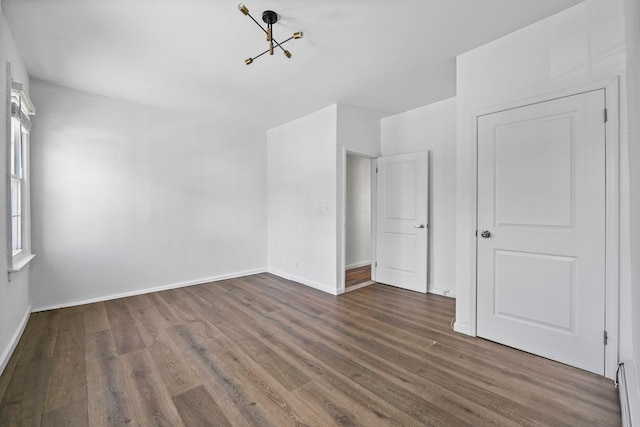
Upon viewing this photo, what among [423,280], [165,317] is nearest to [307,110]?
[423,280]

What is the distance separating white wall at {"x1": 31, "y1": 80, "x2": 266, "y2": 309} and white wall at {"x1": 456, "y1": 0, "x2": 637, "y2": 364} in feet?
11.6

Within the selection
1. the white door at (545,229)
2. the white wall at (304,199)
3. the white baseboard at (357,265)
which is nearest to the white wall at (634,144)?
the white door at (545,229)

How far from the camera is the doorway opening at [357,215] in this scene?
5616 millimetres

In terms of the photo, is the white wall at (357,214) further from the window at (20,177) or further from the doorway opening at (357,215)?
the window at (20,177)

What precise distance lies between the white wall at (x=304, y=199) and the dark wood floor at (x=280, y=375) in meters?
1.09

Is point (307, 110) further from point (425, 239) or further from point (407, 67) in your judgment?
point (425, 239)

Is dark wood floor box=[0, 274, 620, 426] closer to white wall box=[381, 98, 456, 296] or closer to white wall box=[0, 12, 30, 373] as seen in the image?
white wall box=[0, 12, 30, 373]

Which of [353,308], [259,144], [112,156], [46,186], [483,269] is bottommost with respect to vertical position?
[353,308]

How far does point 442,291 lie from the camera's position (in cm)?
384

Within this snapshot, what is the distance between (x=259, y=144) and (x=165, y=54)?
99.2 inches

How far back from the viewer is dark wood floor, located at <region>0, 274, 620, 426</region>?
5.41ft

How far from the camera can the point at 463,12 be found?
2.10 metres

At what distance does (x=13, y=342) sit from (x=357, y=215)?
4962mm

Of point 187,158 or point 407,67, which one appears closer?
point 407,67
